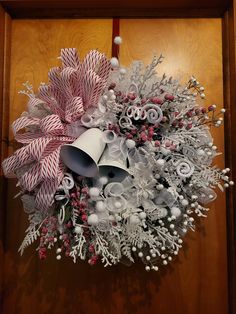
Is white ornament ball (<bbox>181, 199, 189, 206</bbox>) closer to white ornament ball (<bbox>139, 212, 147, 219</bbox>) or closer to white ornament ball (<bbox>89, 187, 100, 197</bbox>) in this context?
white ornament ball (<bbox>139, 212, 147, 219</bbox>)

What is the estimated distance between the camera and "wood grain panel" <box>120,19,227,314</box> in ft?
3.06

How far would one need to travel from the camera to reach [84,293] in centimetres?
A: 95

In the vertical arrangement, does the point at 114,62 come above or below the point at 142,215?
above

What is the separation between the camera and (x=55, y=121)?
75 centimetres

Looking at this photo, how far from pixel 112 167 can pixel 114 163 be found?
0.04 m

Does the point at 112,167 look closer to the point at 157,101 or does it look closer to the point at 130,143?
the point at 130,143

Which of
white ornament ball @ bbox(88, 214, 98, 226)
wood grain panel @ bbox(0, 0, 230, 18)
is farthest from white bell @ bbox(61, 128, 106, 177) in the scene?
wood grain panel @ bbox(0, 0, 230, 18)

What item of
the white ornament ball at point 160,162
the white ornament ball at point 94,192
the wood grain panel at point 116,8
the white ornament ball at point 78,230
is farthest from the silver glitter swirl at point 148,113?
the wood grain panel at point 116,8

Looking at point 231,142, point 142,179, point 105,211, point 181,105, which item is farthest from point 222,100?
point 105,211

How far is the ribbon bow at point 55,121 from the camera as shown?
724mm

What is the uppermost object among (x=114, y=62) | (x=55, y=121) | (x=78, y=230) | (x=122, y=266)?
(x=114, y=62)

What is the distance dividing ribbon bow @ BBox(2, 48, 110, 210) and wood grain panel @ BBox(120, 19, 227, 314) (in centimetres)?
27

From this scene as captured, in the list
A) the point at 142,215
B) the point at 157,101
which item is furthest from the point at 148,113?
the point at 142,215

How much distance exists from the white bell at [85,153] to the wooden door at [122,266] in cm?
34
